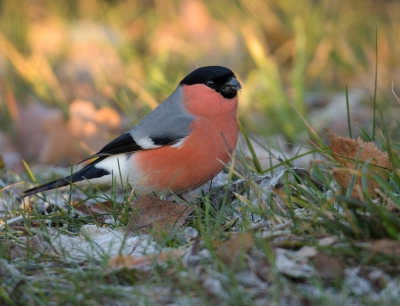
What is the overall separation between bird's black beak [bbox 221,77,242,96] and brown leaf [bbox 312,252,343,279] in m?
1.66

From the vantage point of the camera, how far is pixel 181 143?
10.8 ft

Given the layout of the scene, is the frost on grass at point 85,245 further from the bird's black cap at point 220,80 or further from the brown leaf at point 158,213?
the bird's black cap at point 220,80

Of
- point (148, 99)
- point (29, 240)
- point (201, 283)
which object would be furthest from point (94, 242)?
point (148, 99)

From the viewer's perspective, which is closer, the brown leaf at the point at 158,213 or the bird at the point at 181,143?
the brown leaf at the point at 158,213

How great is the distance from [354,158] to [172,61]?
13.5 feet

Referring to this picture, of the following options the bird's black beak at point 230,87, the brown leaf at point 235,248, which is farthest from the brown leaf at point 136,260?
the bird's black beak at point 230,87

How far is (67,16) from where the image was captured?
7.88m

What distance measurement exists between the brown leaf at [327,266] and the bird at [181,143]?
1326 millimetres

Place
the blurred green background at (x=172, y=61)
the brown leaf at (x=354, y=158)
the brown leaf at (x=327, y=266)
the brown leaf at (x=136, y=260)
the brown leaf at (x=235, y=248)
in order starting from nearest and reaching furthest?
the brown leaf at (x=327, y=266), the brown leaf at (x=235, y=248), the brown leaf at (x=136, y=260), the brown leaf at (x=354, y=158), the blurred green background at (x=172, y=61)

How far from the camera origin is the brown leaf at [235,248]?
199 centimetres

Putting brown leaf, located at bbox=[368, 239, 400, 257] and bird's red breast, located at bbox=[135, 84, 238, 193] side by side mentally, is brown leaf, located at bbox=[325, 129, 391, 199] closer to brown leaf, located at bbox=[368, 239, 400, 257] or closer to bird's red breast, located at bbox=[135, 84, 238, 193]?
brown leaf, located at bbox=[368, 239, 400, 257]

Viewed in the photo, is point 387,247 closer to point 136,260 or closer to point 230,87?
point 136,260

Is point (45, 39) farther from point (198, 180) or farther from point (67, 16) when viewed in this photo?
point (198, 180)

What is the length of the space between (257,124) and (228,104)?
1684 millimetres
